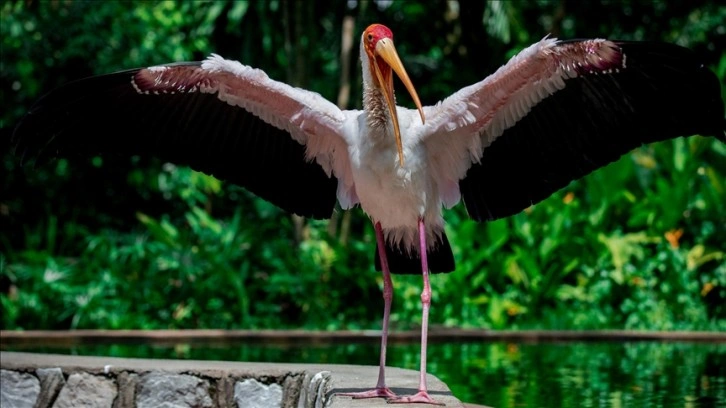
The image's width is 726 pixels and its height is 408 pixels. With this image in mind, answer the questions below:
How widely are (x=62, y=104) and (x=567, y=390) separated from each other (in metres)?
2.93

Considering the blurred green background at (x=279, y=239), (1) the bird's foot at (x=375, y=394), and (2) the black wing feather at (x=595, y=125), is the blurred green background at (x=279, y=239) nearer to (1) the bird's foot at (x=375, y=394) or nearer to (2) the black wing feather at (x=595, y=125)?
(2) the black wing feather at (x=595, y=125)

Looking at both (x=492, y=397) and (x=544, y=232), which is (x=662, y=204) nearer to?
(x=544, y=232)

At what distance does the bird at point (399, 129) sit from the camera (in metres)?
4.95

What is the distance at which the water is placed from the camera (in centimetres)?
546

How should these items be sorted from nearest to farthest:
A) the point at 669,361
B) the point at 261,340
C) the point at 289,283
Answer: the point at 669,361, the point at 261,340, the point at 289,283

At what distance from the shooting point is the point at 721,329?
9297 millimetres

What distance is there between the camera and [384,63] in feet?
16.5

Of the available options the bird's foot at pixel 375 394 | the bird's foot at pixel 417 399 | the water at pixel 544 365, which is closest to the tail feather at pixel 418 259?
the water at pixel 544 365

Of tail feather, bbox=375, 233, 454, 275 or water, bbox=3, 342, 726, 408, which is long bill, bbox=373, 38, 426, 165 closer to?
tail feather, bbox=375, 233, 454, 275

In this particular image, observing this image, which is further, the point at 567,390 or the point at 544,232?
the point at 544,232

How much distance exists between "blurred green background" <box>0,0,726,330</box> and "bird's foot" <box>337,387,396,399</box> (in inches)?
197

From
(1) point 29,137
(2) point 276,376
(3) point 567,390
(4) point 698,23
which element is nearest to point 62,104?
(1) point 29,137

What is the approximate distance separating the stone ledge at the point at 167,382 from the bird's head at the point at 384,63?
1.13 metres

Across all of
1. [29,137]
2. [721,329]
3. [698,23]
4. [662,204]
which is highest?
[698,23]
